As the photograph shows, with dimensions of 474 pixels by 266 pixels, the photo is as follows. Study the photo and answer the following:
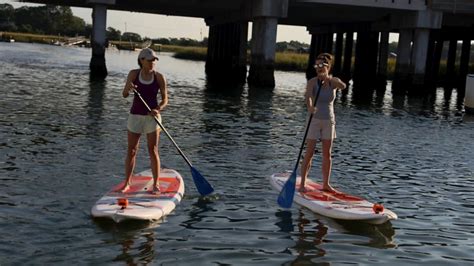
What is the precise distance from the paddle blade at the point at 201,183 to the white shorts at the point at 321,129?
1.98 metres

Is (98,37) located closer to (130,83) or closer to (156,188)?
(156,188)

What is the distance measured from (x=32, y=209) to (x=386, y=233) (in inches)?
206

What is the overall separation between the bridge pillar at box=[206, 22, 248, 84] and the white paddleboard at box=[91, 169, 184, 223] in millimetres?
41532

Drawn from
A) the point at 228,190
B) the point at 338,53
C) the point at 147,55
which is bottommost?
the point at 228,190

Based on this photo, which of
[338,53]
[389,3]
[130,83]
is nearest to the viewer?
[130,83]

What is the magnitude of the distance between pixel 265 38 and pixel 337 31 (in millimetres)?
23107

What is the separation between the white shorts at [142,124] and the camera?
9.52 m

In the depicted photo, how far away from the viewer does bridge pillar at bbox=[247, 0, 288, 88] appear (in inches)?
1706

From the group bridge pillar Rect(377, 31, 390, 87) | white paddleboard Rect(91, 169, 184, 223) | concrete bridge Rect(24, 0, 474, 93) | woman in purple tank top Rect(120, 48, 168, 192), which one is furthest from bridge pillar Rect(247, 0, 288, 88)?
woman in purple tank top Rect(120, 48, 168, 192)

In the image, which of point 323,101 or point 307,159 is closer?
point 323,101

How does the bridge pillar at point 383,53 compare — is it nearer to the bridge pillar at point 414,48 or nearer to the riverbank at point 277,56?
the bridge pillar at point 414,48

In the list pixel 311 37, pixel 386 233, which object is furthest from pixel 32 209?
pixel 311 37

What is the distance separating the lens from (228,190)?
37.2 feet

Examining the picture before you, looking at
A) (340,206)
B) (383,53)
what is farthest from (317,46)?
(340,206)
